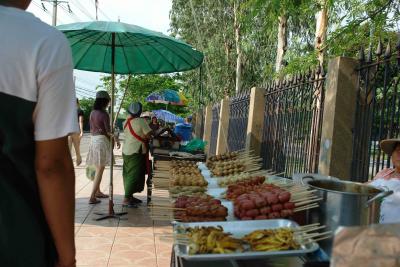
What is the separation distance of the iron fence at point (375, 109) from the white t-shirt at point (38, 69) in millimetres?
2745

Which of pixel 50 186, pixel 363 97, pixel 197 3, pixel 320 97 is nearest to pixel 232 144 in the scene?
pixel 320 97

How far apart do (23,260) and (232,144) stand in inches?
347

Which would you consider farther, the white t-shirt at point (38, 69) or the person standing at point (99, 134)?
the person standing at point (99, 134)

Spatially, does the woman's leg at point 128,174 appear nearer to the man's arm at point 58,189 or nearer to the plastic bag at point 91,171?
the plastic bag at point 91,171

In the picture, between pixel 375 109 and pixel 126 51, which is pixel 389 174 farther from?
pixel 126 51

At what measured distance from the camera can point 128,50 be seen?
7.20m

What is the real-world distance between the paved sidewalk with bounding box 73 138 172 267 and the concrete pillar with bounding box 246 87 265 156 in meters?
2.13

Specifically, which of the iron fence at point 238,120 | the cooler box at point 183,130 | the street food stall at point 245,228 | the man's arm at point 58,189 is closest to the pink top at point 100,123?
the iron fence at point 238,120

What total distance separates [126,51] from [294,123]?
11.2 ft

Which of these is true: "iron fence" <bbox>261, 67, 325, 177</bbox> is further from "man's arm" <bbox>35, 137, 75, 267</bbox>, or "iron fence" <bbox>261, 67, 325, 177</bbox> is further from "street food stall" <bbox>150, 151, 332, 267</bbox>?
"man's arm" <bbox>35, 137, 75, 267</bbox>

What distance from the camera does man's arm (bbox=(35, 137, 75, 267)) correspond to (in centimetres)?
149

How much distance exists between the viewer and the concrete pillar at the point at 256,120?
7.22m

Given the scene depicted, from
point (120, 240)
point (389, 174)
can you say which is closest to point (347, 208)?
point (389, 174)

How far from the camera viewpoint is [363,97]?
4008 mm
